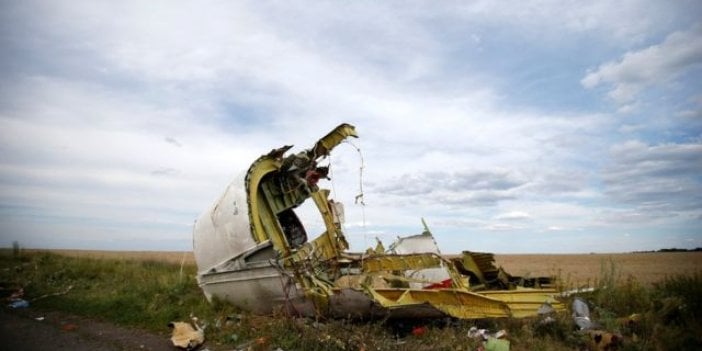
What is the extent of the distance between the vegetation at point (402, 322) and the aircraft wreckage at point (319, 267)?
1.10ft

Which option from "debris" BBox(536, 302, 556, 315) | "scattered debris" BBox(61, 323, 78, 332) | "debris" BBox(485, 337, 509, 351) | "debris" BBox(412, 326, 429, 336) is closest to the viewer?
"debris" BBox(485, 337, 509, 351)

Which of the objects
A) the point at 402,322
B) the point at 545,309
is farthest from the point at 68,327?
the point at 545,309

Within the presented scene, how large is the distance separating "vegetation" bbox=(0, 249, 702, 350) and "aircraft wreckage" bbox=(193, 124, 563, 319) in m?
0.34

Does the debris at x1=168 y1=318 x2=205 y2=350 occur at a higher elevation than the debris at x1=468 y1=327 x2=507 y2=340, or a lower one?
lower

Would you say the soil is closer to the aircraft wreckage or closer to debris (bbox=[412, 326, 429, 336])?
the aircraft wreckage

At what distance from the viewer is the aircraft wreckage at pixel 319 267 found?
752cm

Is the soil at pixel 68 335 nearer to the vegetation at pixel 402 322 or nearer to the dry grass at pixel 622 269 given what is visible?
the vegetation at pixel 402 322

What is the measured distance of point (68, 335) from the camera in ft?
28.1

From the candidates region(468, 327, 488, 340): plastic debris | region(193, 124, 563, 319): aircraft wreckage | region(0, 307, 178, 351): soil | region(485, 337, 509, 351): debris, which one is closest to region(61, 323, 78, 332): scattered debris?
region(0, 307, 178, 351): soil

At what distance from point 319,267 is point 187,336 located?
2.98 m

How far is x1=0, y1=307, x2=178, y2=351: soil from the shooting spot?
7.76 metres

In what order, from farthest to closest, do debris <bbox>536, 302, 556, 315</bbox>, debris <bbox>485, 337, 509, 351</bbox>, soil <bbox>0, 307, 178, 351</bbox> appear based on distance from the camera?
debris <bbox>536, 302, 556, 315</bbox>
soil <bbox>0, 307, 178, 351</bbox>
debris <bbox>485, 337, 509, 351</bbox>

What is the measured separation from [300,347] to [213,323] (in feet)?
8.69

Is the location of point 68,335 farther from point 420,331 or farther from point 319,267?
point 420,331
